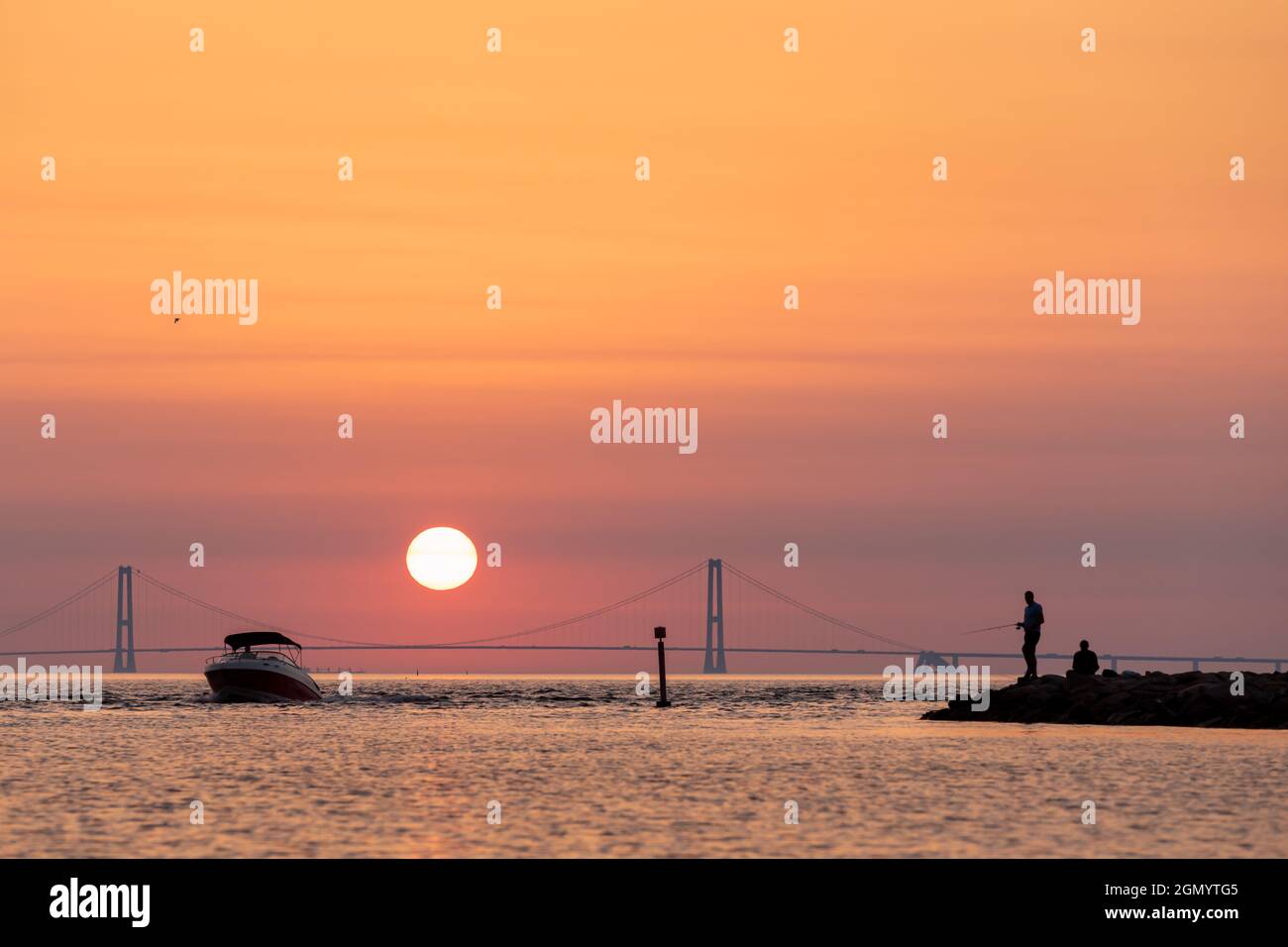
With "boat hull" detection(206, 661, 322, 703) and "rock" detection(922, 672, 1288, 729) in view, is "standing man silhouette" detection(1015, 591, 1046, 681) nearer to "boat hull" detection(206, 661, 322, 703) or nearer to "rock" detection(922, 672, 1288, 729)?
"rock" detection(922, 672, 1288, 729)

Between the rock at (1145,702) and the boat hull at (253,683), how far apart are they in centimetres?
3080

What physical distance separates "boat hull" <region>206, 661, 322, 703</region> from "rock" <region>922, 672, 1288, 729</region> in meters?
30.8

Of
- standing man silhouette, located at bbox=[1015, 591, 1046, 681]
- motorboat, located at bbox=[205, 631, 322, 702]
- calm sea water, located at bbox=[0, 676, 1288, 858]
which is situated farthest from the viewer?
motorboat, located at bbox=[205, 631, 322, 702]

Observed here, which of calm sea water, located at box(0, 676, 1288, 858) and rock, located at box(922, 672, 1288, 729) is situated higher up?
rock, located at box(922, 672, 1288, 729)

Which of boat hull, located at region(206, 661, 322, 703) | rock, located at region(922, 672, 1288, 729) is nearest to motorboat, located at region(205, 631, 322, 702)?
boat hull, located at region(206, 661, 322, 703)

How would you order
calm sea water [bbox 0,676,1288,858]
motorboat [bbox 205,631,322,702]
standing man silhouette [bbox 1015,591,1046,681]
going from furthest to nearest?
motorboat [bbox 205,631,322,702]
standing man silhouette [bbox 1015,591,1046,681]
calm sea water [bbox 0,676,1288,858]

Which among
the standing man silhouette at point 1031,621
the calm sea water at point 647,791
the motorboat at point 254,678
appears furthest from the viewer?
the motorboat at point 254,678

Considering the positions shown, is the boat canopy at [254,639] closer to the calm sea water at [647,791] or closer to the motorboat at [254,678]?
the motorboat at [254,678]

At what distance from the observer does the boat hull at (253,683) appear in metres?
75.2

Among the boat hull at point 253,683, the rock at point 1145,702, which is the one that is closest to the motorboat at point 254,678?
the boat hull at point 253,683

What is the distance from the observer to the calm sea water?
83.0 feet

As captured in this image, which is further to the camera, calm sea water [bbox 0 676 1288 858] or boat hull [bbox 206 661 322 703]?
boat hull [bbox 206 661 322 703]

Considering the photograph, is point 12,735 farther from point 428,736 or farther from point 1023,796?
point 1023,796
